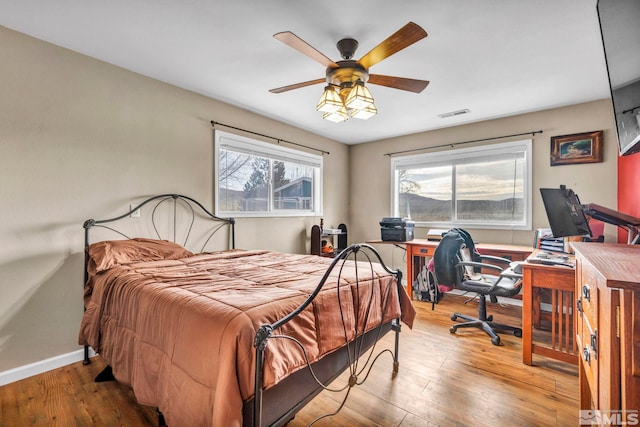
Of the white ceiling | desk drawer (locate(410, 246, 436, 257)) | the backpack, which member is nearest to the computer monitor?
the white ceiling

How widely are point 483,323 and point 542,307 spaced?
124 centimetres

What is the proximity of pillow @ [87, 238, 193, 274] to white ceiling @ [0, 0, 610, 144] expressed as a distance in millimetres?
1546

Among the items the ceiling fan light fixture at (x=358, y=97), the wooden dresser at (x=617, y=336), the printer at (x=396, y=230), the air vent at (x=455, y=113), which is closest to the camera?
the wooden dresser at (x=617, y=336)

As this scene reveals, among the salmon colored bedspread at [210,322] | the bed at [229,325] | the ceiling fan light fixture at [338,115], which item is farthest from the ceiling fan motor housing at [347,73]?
the salmon colored bedspread at [210,322]

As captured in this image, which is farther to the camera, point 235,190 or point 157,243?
point 235,190

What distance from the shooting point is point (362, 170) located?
519cm

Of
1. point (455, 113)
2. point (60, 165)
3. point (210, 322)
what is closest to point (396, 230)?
point (455, 113)

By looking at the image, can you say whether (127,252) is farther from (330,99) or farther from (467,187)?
(467,187)

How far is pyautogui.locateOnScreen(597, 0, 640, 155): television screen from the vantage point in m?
1.10

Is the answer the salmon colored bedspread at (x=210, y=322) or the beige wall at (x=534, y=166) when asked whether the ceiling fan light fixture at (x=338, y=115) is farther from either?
the beige wall at (x=534, y=166)

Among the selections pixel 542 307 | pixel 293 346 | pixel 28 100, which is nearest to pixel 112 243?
pixel 28 100

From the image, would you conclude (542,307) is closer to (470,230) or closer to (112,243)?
(470,230)

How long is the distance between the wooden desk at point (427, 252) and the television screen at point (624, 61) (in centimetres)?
203

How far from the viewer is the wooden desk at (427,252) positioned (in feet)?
10.6
